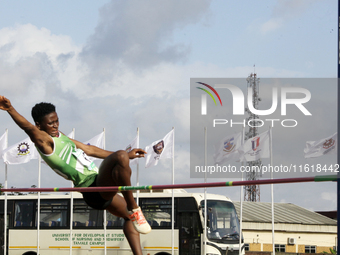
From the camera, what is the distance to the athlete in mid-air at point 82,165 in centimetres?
508

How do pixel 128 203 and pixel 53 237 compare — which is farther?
pixel 53 237

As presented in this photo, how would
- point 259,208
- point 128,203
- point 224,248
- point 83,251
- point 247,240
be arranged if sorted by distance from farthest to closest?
point 259,208, point 247,240, point 83,251, point 224,248, point 128,203

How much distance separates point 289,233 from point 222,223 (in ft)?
63.0

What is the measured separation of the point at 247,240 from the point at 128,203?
29526 mm

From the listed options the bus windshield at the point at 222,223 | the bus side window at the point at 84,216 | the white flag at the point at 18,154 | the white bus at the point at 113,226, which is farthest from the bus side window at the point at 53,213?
the bus windshield at the point at 222,223

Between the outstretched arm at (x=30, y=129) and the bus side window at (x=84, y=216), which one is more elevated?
the outstretched arm at (x=30, y=129)

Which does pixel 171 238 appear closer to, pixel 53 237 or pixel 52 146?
pixel 53 237

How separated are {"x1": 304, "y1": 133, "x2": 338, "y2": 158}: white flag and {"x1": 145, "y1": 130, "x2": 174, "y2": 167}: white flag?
15.7 ft

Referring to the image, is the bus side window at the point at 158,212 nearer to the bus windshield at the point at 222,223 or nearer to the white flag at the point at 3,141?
the bus windshield at the point at 222,223

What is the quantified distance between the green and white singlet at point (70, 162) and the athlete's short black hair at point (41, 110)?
275 millimetres

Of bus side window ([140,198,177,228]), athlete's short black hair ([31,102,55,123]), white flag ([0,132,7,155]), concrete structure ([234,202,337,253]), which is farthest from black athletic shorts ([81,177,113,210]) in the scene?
concrete structure ([234,202,337,253])

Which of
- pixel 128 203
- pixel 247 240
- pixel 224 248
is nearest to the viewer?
pixel 128 203

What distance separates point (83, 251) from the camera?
17.3 meters

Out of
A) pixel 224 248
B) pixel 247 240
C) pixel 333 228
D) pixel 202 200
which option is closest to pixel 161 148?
pixel 202 200
